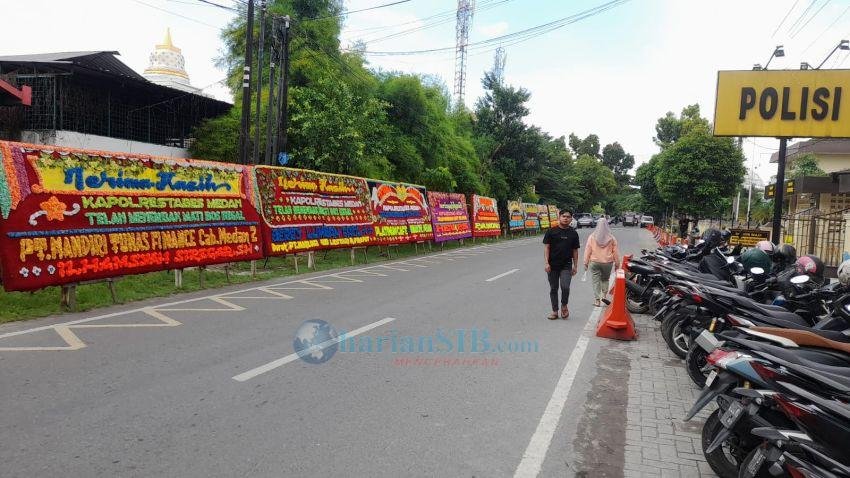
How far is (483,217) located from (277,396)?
2392 centimetres

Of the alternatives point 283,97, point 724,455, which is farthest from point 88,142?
point 724,455

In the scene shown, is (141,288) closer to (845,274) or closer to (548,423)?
(548,423)

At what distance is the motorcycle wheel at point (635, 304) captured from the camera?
9.17 meters

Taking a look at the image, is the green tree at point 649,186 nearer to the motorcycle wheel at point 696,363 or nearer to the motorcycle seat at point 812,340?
the motorcycle wheel at point 696,363

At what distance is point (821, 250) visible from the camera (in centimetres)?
1773

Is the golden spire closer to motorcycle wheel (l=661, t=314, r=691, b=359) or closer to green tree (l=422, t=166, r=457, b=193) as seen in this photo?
green tree (l=422, t=166, r=457, b=193)

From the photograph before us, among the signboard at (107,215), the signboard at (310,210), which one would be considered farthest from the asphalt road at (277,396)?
the signboard at (310,210)

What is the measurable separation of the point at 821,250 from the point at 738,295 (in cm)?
1590

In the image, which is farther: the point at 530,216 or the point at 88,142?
the point at 530,216

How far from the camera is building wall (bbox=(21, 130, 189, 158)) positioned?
668 inches

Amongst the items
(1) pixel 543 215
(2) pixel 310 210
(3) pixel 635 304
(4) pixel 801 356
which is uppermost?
(2) pixel 310 210

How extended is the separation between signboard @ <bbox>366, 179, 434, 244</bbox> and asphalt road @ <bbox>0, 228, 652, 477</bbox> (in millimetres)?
8656

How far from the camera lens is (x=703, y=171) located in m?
A: 28.5

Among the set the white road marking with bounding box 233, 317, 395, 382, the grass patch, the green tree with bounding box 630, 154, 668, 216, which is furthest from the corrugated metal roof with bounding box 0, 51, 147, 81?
the green tree with bounding box 630, 154, 668, 216
